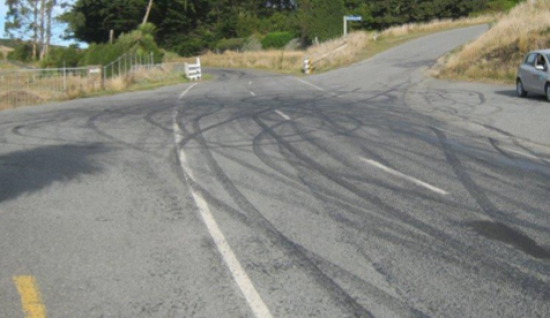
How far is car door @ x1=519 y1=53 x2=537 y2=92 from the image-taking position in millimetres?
20359

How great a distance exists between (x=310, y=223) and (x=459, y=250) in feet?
5.52

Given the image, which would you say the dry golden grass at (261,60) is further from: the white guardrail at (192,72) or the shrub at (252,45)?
the white guardrail at (192,72)

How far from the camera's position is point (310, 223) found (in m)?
7.17

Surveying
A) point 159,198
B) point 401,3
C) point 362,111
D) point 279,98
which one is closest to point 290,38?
point 401,3

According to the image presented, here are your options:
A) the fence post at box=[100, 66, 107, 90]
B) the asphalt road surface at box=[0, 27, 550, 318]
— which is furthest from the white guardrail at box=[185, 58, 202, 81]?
the asphalt road surface at box=[0, 27, 550, 318]

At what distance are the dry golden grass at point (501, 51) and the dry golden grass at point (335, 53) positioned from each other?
15.1 metres

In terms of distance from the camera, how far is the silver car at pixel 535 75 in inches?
773

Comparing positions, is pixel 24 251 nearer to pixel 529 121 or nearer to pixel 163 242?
pixel 163 242

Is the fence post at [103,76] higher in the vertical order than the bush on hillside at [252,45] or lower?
lower

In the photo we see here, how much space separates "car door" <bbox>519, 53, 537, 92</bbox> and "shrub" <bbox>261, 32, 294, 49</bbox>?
57471 millimetres

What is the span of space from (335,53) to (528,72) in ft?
93.9

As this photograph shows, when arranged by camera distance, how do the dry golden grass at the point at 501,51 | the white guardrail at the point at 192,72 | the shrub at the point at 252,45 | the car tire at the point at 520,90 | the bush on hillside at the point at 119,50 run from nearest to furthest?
the car tire at the point at 520,90, the dry golden grass at the point at 501,51, the bush on hillside at the point at 119,50, the white guardrail at the point at 192,72, the shrub at the point at 252,45

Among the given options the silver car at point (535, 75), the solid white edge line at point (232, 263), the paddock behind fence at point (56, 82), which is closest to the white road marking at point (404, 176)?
the solid white edge line at point (232, 263)

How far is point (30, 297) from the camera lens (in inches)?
206
